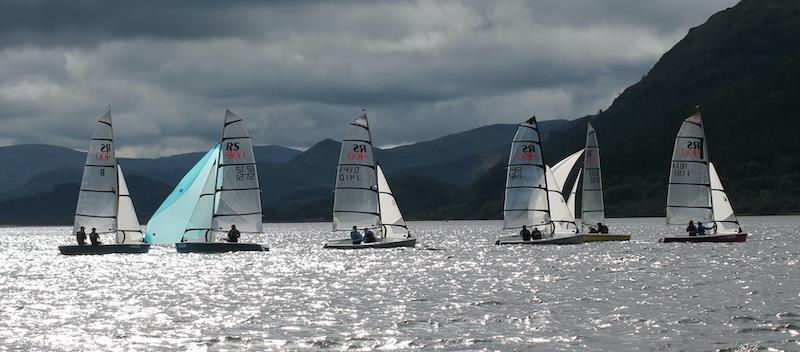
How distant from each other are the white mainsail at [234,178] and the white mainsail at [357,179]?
24.7ft

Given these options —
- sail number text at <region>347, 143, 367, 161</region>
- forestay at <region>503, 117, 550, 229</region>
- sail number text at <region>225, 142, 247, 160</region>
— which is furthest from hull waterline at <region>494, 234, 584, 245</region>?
sail number text at <region>225, 142, 247, 160</region>

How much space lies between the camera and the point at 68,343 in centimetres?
4125

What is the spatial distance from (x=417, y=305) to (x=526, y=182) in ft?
172

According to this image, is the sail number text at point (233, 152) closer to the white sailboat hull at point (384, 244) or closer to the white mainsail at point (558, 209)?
the white sailboat hull at point (384, 244)

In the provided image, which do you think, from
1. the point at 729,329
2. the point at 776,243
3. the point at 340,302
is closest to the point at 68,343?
the point at 340,302

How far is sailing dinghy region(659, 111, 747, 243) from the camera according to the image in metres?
105

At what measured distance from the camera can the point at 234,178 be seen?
9694 centimetres

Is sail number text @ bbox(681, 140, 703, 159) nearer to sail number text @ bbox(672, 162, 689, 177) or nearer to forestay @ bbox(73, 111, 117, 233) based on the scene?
sail number text @ bbox(672, 162, 689, 177)

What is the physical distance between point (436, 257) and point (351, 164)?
439 inches

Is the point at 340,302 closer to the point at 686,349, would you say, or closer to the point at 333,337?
the point at 333,337

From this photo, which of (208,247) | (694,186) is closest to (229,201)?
(208,247)

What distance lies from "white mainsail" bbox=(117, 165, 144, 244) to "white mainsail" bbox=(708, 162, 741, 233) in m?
52.4

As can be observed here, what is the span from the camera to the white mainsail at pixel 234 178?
9688 cm

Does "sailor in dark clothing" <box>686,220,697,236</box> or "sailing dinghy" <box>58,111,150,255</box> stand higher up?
"sailing dinghy" <box>58,111,150,255</box>
